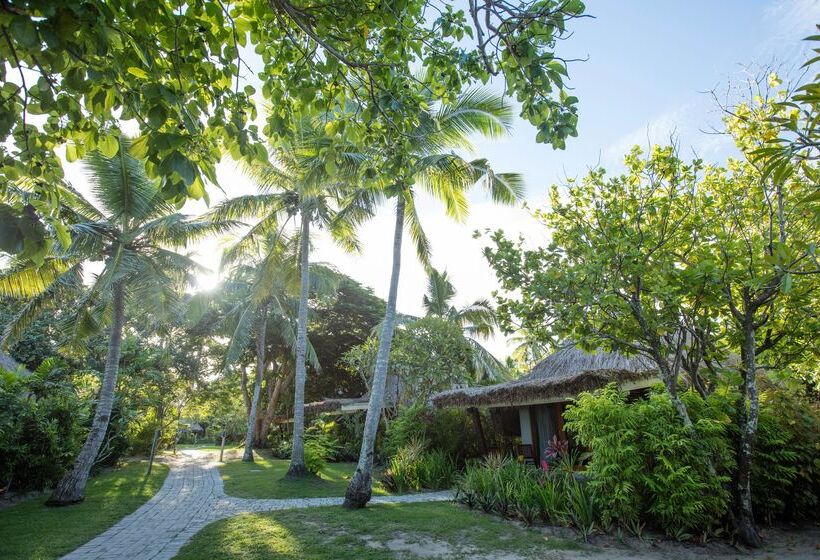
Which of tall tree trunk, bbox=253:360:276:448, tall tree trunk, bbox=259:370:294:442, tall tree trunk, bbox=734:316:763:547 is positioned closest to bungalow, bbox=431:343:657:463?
tall tree trunk, bbox=734:316:763:547

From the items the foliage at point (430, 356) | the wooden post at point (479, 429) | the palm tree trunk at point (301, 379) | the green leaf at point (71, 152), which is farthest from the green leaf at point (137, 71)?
the foliage at point (430, 356)

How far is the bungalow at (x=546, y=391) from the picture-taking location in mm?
9930

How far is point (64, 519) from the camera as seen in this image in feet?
27.4

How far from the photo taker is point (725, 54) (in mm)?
5250

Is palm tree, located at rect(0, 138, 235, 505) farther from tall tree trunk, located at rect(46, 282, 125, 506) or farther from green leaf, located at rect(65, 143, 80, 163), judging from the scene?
green leaf, located at rect(65, 143, 80, 163)

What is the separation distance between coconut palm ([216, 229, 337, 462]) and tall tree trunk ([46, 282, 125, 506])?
418 centimetres

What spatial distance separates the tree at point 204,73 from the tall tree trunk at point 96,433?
966cm

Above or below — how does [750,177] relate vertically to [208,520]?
above

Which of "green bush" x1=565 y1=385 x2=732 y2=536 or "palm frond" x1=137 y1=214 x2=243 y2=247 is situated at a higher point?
"palm frond" x1=137 y1=214 x2=243 y2=247

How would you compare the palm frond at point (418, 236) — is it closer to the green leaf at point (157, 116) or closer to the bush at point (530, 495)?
the bush at point (530, 495)

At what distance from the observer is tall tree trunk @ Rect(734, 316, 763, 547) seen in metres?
5.75

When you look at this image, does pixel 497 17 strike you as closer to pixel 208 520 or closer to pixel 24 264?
pixel 208 520

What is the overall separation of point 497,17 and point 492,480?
7748 millimetres

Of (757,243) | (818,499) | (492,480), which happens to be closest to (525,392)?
(492,480)
